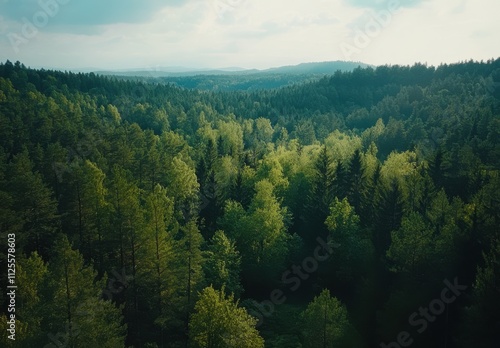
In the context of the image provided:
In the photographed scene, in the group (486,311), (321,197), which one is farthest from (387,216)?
(486,311)

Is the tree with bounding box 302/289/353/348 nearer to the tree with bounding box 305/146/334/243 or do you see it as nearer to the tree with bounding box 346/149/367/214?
the tree with bounding box 305/146/334/243

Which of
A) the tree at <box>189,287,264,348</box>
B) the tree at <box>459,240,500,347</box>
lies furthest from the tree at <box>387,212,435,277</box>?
the tree at <box>189,287,264,348</box>

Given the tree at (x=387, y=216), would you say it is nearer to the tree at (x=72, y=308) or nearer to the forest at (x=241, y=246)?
the forest at (x=241, y=246)

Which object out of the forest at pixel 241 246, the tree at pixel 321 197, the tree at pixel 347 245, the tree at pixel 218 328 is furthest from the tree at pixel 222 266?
the tree at pixel 321 197

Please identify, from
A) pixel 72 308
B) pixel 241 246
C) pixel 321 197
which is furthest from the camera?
pixel 321 197

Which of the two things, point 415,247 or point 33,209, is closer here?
point 415,247

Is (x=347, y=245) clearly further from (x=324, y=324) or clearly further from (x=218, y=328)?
(x=218, y=328)
